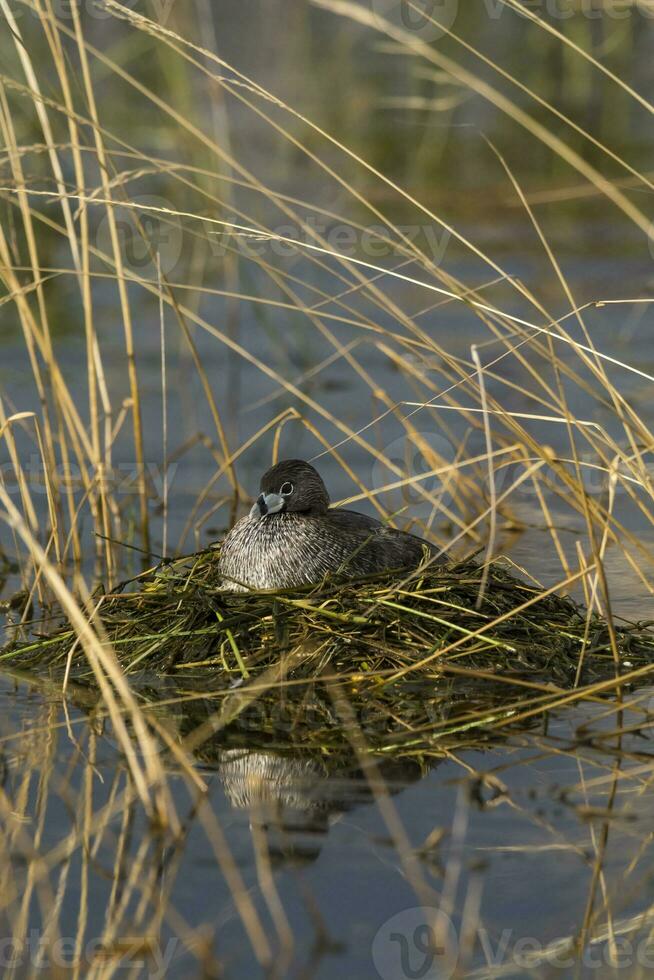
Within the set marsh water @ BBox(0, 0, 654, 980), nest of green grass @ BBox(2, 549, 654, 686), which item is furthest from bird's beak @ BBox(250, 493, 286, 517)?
marsh water @ BBox(0, 0, 654, 980)

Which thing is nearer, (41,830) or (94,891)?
(94,891)

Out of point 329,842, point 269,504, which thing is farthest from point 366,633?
point 329,842

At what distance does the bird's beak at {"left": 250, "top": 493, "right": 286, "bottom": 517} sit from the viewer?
18.5 ft

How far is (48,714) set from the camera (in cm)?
489

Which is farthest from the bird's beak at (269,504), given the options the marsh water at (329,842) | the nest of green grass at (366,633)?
the marsh water at (329,842)

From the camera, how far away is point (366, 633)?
5.07m

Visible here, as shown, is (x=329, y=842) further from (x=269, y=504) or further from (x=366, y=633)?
(x=269, y=504)

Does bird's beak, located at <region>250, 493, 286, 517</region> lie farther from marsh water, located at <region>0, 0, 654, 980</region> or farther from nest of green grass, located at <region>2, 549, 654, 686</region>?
marsh water, located at <region>0, 0, 654, 980</region>

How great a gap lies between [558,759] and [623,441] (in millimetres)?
4162

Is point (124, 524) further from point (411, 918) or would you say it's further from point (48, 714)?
point (411, 918)

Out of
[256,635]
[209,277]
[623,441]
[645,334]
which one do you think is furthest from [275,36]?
[256,635]

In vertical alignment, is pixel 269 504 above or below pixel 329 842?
above

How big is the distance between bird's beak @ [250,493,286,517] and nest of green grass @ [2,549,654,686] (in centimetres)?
38

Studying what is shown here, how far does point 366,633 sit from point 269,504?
2.71ft
